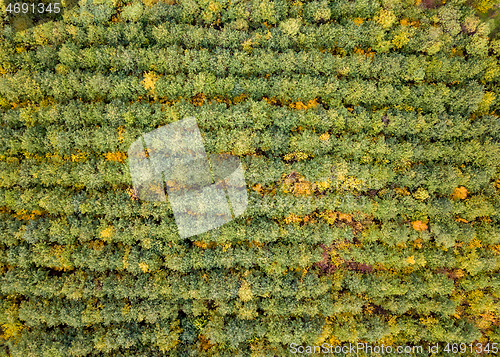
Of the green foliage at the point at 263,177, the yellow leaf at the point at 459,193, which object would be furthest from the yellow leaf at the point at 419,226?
the yellow leaf at the point at 459,193

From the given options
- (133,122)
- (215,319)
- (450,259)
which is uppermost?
(133,122)

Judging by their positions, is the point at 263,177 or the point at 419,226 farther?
the point at 419,226

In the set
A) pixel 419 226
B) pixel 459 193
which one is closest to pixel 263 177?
pixel 419 226

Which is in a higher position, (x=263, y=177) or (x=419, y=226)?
(x=263, y=177)

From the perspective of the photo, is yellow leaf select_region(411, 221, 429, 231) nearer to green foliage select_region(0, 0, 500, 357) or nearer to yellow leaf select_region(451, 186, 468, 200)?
green foliage select_region(0, 0, 500, 357)

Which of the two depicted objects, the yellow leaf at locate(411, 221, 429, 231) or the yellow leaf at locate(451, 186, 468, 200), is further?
the yellow leaf at locate(451, 186, 468, 200)

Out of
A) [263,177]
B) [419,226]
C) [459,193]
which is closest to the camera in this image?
[263,177]

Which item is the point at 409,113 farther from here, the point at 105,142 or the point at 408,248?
the point at 105,142

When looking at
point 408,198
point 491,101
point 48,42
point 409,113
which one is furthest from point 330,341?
point 48,42

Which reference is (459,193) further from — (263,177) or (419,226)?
(263,177)

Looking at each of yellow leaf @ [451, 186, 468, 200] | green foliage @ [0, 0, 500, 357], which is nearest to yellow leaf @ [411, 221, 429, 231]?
green foliage @ [0, 0, 500, 357]

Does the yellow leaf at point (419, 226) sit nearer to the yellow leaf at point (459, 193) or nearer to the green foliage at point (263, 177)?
the green foliage at point (263, 177)
